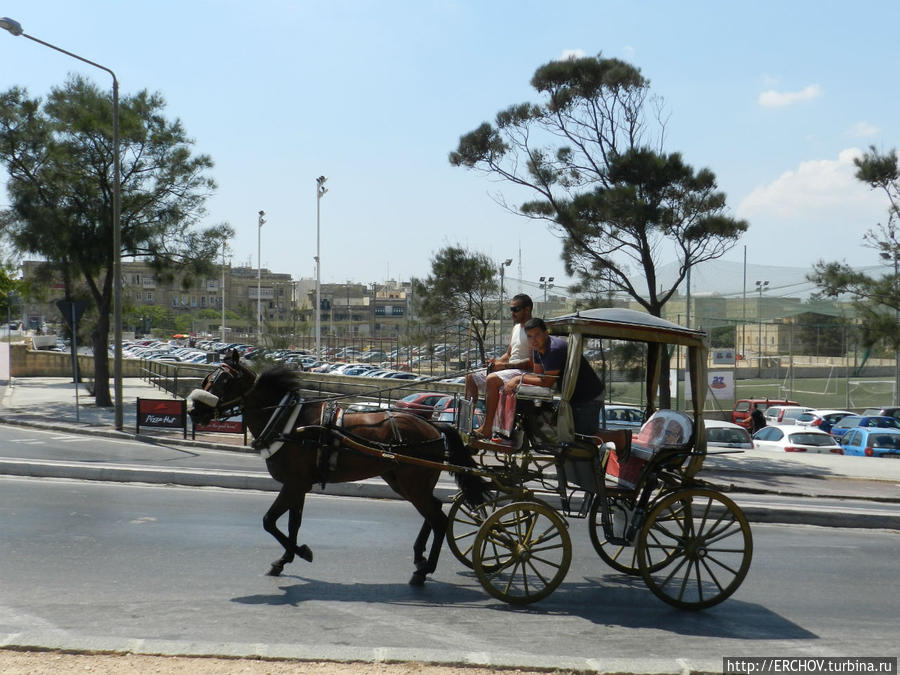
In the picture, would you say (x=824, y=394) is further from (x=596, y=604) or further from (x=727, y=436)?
(x=596, y=604)

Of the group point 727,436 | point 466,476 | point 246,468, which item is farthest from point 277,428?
point 727,436

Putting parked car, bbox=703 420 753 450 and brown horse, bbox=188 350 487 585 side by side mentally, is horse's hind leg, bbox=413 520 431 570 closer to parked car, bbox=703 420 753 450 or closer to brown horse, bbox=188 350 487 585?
brown horse, bbox=188 350 487 585

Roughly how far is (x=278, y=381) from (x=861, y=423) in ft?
90.3

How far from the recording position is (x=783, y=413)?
32906mm

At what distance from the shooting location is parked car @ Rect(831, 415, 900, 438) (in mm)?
30266

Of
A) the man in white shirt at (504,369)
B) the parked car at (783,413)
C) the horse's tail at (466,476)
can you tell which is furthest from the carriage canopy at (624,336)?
the parked car at (783,413)

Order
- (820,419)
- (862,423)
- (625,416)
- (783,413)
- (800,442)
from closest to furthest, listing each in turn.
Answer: (625,416)
(800,442)
(862,423)
(820,419)
(783,413)

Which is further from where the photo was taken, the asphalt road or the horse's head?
the horse's head

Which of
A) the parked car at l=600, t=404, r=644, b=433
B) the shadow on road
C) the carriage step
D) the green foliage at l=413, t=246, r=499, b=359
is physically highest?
the green foliage at l=413, t=246, r=499, b=359

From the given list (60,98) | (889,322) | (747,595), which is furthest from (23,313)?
(747,595)

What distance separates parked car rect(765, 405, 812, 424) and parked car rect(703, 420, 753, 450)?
8923mm

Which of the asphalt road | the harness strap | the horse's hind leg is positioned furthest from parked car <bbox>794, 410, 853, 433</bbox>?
the harness strap

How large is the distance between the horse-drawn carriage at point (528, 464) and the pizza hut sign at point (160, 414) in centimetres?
1519

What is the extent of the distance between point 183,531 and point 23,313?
156518mm
